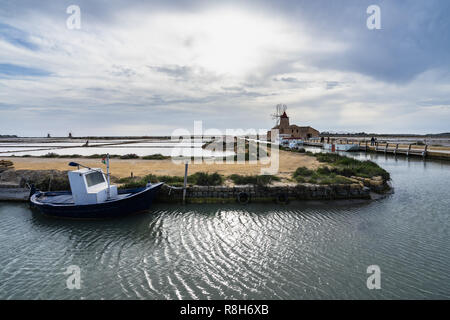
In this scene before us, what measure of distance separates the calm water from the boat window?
2446 mm

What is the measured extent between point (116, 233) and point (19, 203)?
1130 centimetres

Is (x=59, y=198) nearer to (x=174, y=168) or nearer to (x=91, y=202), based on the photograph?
(x=91, y=202)

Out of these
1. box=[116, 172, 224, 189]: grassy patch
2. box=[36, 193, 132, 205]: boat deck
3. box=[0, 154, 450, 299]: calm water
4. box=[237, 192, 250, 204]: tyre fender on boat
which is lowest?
box=[0, 154, 450, 299]: calm water

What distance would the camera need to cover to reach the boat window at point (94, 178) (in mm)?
13786

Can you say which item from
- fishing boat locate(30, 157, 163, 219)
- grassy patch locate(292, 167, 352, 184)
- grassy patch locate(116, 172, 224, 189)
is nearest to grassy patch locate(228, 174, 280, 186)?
grassy patch locate(116, 172, 224, 189)

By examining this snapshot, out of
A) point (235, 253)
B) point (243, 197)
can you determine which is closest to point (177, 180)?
point (243, 197)

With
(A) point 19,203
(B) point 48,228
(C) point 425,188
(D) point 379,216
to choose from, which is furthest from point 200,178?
(C) point 425,188

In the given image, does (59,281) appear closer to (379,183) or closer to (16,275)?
(16,275)

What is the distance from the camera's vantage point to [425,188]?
63.7ft

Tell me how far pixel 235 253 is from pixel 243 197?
24.8 ft

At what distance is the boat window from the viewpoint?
13786mm

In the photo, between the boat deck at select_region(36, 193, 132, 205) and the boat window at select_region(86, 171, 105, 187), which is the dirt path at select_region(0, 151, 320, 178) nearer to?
the boat deck at select_region(36, 193, 132, 205)

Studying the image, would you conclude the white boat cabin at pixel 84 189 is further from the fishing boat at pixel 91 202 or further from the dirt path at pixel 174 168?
the dirt path at pixel 174 168

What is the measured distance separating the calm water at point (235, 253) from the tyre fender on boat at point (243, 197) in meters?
1.47
